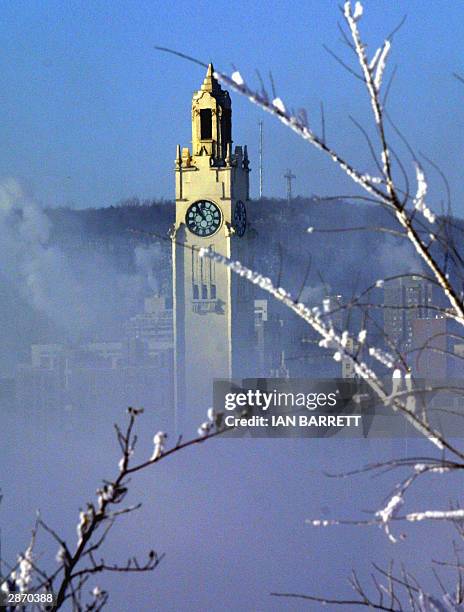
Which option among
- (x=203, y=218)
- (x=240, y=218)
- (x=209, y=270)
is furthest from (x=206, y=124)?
(x=209, y=270)

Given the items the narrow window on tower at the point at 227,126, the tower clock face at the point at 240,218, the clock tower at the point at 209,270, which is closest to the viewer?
the narrow window on tower at the point at 227,126

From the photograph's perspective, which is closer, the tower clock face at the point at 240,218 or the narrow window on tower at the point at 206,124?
the narrow window on tower at the point at 206,124

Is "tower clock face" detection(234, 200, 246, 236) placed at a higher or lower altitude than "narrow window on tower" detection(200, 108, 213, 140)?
lower

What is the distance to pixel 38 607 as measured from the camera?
2059 mm

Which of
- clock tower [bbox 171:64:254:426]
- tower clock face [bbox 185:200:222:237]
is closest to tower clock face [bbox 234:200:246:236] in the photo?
clock tower [bbox 171:64:254:426]

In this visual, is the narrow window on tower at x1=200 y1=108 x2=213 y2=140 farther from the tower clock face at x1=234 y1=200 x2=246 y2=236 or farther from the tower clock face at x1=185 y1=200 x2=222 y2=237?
the tower clock face at x1=234 y1=200 x2=246 y2=236

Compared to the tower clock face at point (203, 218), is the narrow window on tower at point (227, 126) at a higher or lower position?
higher

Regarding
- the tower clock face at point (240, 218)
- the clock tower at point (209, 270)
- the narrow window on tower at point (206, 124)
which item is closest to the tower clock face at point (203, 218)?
the clock tower at point (209, 270)

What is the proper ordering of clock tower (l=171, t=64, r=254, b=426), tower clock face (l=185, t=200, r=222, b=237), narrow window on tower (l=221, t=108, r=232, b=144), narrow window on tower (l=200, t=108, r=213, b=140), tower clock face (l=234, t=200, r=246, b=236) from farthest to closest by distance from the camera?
1. tower clock face (l=234, t=200, r=246, b=236)
2. tower clock face (l=185, t=200, r=222, b=237)
3. clock tower (l=171, t=64, r=254, b=426)
4. narrow window on tower (l=221, t=108, r=232, b=144)
5. narrow window on tower (l=200, t=108, r=213, b=140)

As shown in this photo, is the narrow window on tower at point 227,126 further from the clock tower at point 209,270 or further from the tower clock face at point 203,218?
the tower clock face at point 203,218

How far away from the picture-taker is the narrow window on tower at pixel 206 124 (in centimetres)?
1666

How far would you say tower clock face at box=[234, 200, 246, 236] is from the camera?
17.8m

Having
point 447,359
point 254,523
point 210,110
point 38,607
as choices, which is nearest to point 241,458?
point 254,523

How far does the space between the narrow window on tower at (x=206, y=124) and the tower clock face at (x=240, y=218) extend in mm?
1124
